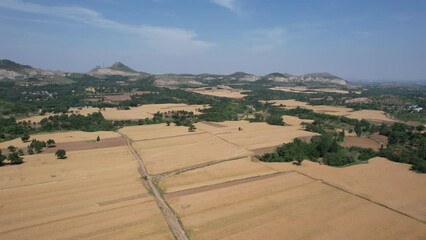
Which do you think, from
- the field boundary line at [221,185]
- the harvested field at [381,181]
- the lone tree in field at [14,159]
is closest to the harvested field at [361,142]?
the harvested field at [381,181]

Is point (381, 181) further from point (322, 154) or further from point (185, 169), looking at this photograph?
point (185, 169)

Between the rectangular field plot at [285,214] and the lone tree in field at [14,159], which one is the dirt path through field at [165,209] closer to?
the rectangular field plot at [285,214]

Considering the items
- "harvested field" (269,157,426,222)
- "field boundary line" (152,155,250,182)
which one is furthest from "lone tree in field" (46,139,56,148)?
"harvested field" (269,157,426,222)

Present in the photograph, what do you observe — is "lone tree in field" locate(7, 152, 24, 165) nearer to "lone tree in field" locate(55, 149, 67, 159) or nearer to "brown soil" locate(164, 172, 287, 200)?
"lone tree in field" locate(55, 149, 67, 159)

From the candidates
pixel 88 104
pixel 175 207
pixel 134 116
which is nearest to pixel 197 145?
pixel 175 207

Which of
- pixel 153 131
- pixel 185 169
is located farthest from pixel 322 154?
pixel 153 131

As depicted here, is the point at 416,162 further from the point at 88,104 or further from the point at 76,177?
the point at 88,104
